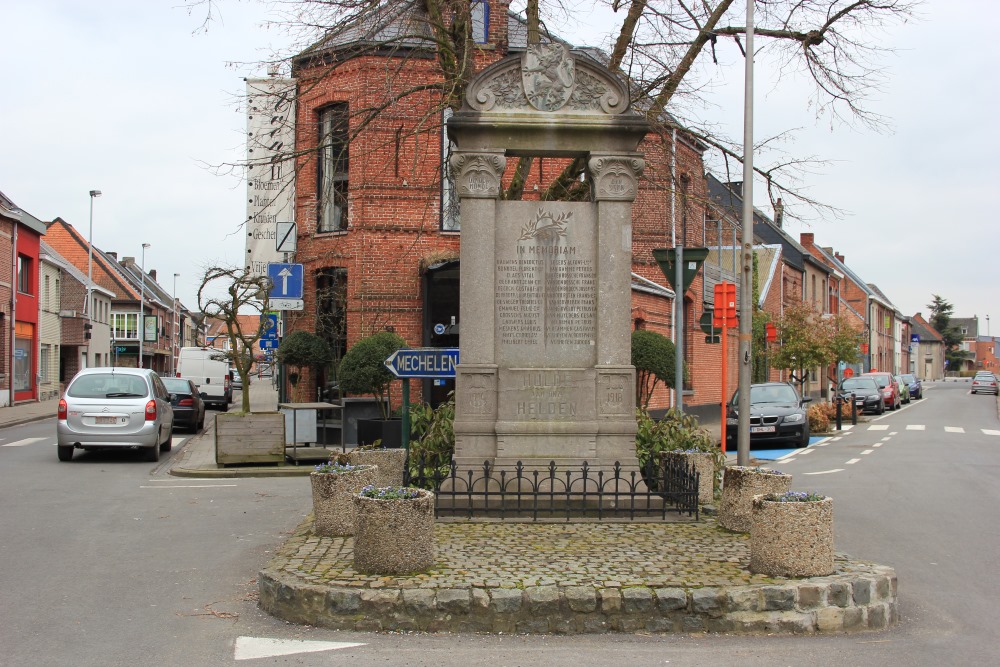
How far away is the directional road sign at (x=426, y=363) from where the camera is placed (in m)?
11.5

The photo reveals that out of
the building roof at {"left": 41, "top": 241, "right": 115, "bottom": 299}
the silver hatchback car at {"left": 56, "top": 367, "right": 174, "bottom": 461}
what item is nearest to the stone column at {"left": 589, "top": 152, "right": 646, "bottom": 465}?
the silver hatchback car at {"left": 56, "top": 367, "right": 174, "bottom": 461}

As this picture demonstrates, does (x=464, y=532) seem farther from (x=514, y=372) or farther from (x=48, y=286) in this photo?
(x=48, y=286)

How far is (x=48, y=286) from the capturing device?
45062 mm

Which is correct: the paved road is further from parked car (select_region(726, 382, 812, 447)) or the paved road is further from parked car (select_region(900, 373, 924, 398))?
parked car (select_region(900, 373, 924, 398))

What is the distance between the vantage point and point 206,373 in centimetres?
3988

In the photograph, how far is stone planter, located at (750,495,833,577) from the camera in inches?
248

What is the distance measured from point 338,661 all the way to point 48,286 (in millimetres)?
45174

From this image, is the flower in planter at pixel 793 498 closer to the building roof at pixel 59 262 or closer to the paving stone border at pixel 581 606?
the paving stone border at pixel 581 606

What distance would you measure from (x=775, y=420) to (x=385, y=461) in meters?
14.6

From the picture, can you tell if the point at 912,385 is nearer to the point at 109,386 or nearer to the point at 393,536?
the point at 109,386

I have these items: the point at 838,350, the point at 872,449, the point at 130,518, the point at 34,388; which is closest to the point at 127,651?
the point at 130,518

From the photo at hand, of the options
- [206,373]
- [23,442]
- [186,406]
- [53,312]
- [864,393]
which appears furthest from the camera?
[53,312]

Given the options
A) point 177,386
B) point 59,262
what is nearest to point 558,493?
point 177,386

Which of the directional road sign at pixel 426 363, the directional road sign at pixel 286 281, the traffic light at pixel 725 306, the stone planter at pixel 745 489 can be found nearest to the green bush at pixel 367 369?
the directional road sign at pixel 286 281
